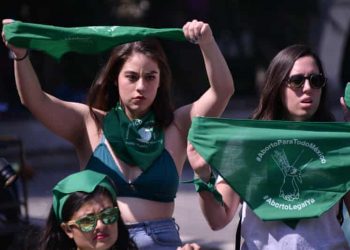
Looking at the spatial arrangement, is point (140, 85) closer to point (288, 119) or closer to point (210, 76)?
point (210, 76)

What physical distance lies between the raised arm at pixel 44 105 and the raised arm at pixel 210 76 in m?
0.39

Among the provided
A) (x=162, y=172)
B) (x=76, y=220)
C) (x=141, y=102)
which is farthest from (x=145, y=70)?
(x=76, y=220)

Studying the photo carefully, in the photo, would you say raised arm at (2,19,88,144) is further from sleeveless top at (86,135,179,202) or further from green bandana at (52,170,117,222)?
green bandana at (52,170,117,222)

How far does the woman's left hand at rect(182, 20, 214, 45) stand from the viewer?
327 cm

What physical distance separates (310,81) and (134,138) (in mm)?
674

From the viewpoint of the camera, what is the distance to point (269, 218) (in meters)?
3.15

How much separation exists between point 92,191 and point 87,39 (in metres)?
0.68

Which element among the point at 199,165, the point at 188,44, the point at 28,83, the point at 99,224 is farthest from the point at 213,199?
the point at 188,44

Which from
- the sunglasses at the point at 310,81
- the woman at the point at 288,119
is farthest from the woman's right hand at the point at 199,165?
the sunglasses at the point at 310,81

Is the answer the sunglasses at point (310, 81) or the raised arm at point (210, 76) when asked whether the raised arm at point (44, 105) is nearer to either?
the raised arm at point (210, 76)

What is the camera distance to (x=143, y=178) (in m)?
3.33

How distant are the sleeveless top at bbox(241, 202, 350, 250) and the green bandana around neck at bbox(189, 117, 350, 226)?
0.12 feet

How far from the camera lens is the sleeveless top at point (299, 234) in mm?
3145

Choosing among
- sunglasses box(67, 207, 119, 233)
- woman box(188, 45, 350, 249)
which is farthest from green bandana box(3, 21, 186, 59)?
sunglasses box(67, 207, 119, 233)
